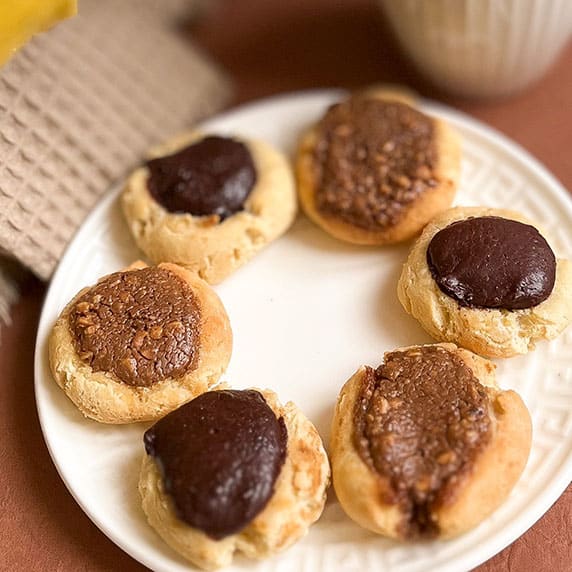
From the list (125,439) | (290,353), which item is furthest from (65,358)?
(290,353)

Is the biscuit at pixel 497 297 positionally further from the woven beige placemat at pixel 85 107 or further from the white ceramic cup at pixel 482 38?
the woven beige placemat at pixel 85 107

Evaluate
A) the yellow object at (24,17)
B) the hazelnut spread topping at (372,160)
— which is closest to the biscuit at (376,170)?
the hazelnut spread topping at (372,160)

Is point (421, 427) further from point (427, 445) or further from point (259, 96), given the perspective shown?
point (259, 96)

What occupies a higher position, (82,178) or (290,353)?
(82,178)

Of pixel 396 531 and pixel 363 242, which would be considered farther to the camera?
pixel 363 242

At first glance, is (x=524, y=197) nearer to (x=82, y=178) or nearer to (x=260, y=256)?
(x=260, y=256)

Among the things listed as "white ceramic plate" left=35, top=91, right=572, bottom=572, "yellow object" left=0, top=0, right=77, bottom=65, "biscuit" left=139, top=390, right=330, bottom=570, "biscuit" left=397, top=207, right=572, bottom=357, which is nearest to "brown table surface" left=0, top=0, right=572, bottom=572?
"white ceramic plate" left=35, top=91, right=572, bottom=572

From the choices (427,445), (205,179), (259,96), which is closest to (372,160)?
(205,179)

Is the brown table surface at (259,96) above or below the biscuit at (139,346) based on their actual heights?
below
